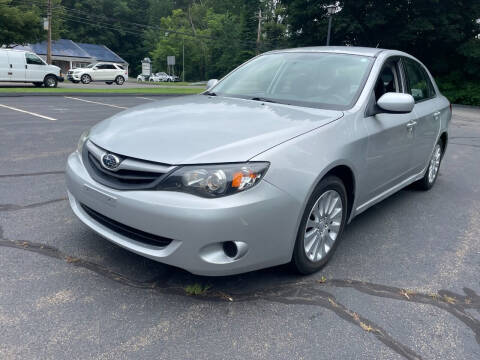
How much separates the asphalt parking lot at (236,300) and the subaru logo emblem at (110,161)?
2.50 ft

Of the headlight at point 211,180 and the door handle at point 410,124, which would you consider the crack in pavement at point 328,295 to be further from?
the door handle at point 410,124

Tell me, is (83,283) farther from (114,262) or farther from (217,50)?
(217,50)

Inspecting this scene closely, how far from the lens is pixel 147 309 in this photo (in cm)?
252

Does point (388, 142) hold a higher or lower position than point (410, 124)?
lower

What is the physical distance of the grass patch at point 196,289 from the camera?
271 cm

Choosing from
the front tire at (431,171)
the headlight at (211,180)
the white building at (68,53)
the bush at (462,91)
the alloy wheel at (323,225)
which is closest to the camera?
the headlight at (211,180)

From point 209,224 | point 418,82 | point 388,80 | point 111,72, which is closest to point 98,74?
point 111,72

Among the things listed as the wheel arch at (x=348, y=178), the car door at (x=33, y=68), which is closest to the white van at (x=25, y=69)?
the car door at (x=33, y=68)

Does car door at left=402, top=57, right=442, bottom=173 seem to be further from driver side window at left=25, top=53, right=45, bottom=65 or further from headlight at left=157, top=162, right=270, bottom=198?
driver side window at left=25, top=53, right=45, bottom=65

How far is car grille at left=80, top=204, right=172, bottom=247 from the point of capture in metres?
2.53

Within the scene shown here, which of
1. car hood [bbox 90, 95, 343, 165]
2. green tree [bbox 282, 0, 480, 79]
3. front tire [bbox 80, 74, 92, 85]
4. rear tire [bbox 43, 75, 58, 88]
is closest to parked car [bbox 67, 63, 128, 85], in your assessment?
front tire [bbox 80, 74, 92, 85]

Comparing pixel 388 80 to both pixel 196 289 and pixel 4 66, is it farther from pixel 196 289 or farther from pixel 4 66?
pixel 4 66

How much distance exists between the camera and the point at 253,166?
96.3 inches

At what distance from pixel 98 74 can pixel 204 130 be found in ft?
102
